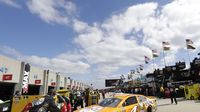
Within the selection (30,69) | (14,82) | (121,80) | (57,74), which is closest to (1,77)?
(14,82)

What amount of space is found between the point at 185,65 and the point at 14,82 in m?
46.0

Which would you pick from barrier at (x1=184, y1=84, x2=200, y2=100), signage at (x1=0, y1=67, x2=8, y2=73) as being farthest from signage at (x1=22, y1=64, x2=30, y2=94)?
barrier at (x1=184, y1=84, x2=200, y2=100)

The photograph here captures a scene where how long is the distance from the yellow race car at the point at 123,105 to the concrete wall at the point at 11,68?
17.3m

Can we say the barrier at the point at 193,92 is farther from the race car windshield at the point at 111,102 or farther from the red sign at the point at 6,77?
the red sign at the point at 6,77

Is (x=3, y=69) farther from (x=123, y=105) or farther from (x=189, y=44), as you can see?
(x=189, y=44)

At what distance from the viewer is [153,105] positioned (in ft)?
53.0

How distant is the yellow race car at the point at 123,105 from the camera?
12.6 metres

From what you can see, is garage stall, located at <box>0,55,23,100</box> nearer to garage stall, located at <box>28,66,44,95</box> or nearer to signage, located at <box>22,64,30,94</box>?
signage, located at <box>22,64,30,94</box>

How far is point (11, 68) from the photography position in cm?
3022

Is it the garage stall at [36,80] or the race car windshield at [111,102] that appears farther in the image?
the garage stall at [36,80]

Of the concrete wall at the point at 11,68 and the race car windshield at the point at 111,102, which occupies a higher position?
the concrete wall at the point at 11,68

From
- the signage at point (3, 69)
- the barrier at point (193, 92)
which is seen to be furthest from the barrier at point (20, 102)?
the barrier at point (193, 92)

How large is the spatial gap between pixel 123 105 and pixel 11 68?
20.3 metres

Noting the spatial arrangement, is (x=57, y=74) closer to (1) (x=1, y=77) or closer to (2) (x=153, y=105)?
(1) (x=1, y=77)
